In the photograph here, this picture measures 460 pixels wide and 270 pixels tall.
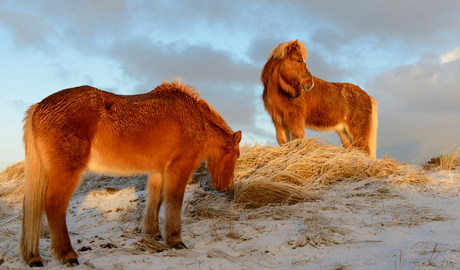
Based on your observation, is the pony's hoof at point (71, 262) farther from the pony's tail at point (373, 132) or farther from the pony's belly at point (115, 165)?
the pony's tail at point (373, 132)

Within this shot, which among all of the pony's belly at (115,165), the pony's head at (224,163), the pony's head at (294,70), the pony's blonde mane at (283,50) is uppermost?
the pony's blonde mane at (283,50)

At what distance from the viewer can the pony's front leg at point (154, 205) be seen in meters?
4.35

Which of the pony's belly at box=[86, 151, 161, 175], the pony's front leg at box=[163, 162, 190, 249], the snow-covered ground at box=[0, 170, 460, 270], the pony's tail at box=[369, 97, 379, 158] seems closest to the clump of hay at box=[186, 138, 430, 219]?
the snow-covered ground at box=[0, 170, 460, 270]

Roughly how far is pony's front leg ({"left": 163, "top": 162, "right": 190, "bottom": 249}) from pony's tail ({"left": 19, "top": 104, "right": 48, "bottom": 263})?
1.29 meters

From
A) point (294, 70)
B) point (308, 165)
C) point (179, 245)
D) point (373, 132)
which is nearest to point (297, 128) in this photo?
point (294, 70)

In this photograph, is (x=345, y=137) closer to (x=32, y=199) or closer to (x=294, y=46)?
(x=294, y=46)

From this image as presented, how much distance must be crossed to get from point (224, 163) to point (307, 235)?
1618 mm

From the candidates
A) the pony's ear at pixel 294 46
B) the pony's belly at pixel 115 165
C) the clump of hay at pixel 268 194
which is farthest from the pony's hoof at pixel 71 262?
the pony's ear at pixel 294 46

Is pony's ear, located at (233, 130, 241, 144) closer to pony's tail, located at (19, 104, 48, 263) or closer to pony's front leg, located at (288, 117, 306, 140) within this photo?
pony's tail, located at (19, 104, 48, 263)

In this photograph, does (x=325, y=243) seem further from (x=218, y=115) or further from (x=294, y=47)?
(x=294, y=47)

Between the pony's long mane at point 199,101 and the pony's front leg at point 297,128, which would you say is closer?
the pony's long mane at point 199,101

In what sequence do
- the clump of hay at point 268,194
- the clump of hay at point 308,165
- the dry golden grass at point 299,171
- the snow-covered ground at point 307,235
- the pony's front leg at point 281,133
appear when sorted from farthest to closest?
the pony's front leg at point 281,133, the clump of hay at point 308,165, the dry golden grass at point 299,171, the clump of hay at point 268,194, the snow-covered ground at point 307,235

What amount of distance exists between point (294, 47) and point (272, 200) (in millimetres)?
4206

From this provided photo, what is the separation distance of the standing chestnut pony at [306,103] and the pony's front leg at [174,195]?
4.10m
